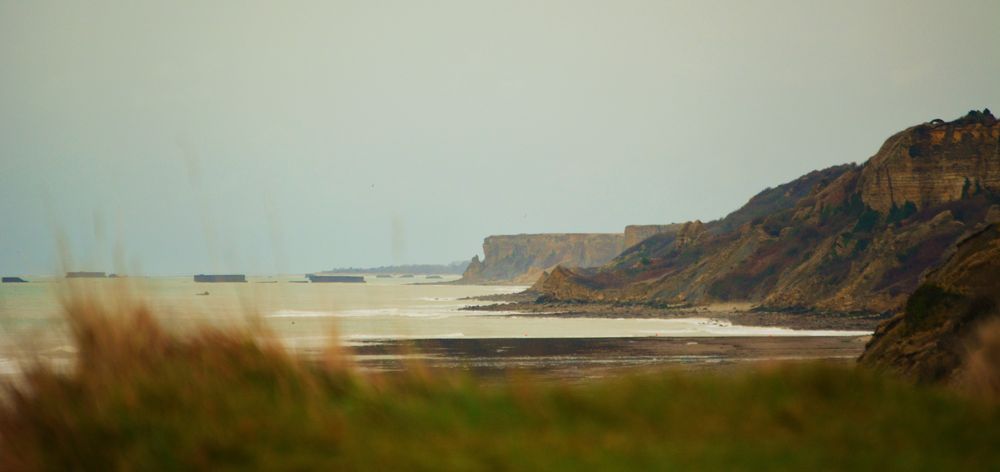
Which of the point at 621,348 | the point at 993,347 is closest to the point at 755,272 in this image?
the point at 621,348

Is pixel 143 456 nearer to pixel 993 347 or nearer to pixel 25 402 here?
pixel 25 402

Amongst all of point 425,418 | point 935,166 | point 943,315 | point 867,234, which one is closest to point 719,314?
point 867,234

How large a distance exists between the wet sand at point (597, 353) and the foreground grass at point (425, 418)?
22.4 m

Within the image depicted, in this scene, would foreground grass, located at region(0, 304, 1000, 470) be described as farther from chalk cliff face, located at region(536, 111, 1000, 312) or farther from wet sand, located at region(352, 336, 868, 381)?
chalk cliff face, located at region(536, 111, 1000, 312)

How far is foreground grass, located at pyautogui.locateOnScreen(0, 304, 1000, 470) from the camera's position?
6.90 m

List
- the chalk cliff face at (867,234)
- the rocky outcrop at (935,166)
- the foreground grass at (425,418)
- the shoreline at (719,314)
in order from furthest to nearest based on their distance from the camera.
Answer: the rocky outcrop at (935,166) < the chalk cliff face at (867,234) < the shoreline at (719,314) < the foreground grass at (425,418)

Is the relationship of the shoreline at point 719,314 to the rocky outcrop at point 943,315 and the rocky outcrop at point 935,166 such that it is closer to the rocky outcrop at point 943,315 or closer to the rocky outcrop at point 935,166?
the rocky outcrop at point 935,166

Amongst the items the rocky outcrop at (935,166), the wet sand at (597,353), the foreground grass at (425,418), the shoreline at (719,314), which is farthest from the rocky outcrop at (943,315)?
the rocky outcrop at (935,166)

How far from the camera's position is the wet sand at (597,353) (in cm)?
3606

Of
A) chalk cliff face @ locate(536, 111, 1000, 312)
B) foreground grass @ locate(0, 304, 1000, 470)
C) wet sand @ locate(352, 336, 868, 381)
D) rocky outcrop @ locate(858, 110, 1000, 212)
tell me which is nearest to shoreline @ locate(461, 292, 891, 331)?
chalk cliff face @ locate(536, 111, 1000, 312)

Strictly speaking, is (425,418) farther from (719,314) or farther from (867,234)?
(867,234)

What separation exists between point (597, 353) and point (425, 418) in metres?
37.0

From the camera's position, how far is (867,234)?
3314 inches

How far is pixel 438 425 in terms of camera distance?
25.4 feet
